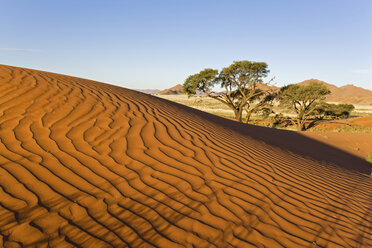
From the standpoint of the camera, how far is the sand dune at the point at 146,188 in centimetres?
217

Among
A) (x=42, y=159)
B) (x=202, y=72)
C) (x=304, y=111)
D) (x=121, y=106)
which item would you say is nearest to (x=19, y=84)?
(x=121, y=106)

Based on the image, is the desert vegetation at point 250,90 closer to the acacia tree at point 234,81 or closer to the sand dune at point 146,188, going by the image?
the acacia tree at point 234,81

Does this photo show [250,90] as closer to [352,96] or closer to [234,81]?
[234,81]

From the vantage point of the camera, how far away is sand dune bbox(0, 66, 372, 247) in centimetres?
217

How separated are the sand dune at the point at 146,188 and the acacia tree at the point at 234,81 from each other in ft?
53.5

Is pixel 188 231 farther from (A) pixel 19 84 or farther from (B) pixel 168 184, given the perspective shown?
(A) pixel 19 84

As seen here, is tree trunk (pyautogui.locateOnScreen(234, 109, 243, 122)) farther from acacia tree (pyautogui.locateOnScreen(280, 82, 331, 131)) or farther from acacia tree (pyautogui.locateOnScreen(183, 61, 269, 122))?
acacia tree (pyautogui.locateOnScreen(280, 82, 331, 131))

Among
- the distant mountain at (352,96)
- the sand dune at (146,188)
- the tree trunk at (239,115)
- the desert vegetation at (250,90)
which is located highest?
the distant mountain at (352,96)

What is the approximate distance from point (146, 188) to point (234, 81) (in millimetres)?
20395

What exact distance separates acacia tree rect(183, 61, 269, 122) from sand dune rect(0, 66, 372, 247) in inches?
643

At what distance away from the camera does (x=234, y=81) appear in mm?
21922

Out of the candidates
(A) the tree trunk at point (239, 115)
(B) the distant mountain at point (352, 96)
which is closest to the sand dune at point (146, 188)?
(A) the tree trunk at point (239, 115)

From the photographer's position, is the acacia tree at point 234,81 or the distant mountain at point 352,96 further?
the distant mountain at point 352,96

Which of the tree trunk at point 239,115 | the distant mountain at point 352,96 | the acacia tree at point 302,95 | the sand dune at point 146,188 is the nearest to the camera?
the sand dune at point 146,188
